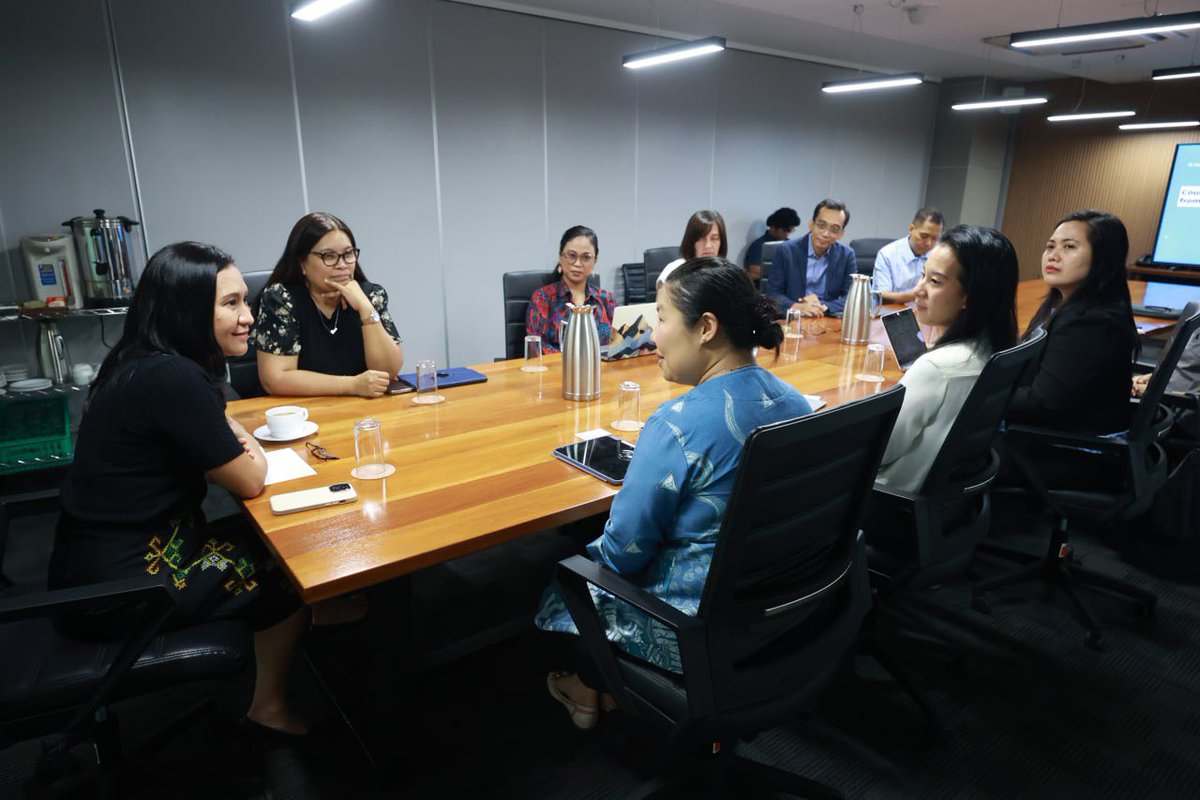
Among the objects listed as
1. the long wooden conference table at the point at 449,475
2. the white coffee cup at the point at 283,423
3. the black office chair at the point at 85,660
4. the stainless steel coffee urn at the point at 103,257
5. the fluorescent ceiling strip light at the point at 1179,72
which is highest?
the fluorescent ceiling strip light at the point at 1179,72

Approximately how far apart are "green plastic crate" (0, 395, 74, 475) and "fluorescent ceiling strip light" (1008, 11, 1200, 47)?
5.28 m

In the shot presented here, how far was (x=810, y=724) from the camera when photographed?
6.71ft

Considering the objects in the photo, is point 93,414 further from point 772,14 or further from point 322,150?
point 772,14

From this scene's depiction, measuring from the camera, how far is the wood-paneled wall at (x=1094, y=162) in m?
7.96

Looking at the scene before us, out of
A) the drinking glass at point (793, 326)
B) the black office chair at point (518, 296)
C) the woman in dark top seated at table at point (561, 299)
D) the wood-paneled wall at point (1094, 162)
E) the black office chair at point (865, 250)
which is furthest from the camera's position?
the wood-paneled wall at point (1094, 162)

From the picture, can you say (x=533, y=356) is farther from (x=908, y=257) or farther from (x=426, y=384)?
(x=908, y=257)

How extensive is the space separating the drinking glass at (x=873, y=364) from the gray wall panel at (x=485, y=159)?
319 cm

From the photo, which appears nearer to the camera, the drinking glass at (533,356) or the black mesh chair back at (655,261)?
the drinking glass at (533,356)

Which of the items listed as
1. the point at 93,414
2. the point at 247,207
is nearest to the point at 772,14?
the point at 247,207

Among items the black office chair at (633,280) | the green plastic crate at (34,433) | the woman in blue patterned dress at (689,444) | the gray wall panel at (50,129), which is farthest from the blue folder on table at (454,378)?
the black office chair at (633,280)

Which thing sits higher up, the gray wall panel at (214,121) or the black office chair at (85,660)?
the gray wall panel at (214,121)

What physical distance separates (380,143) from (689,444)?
402 centimetres

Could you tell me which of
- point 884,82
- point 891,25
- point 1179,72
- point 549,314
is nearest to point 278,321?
point 549,314

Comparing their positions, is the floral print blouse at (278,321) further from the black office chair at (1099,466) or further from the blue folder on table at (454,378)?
the black office chair at (1099,466)
